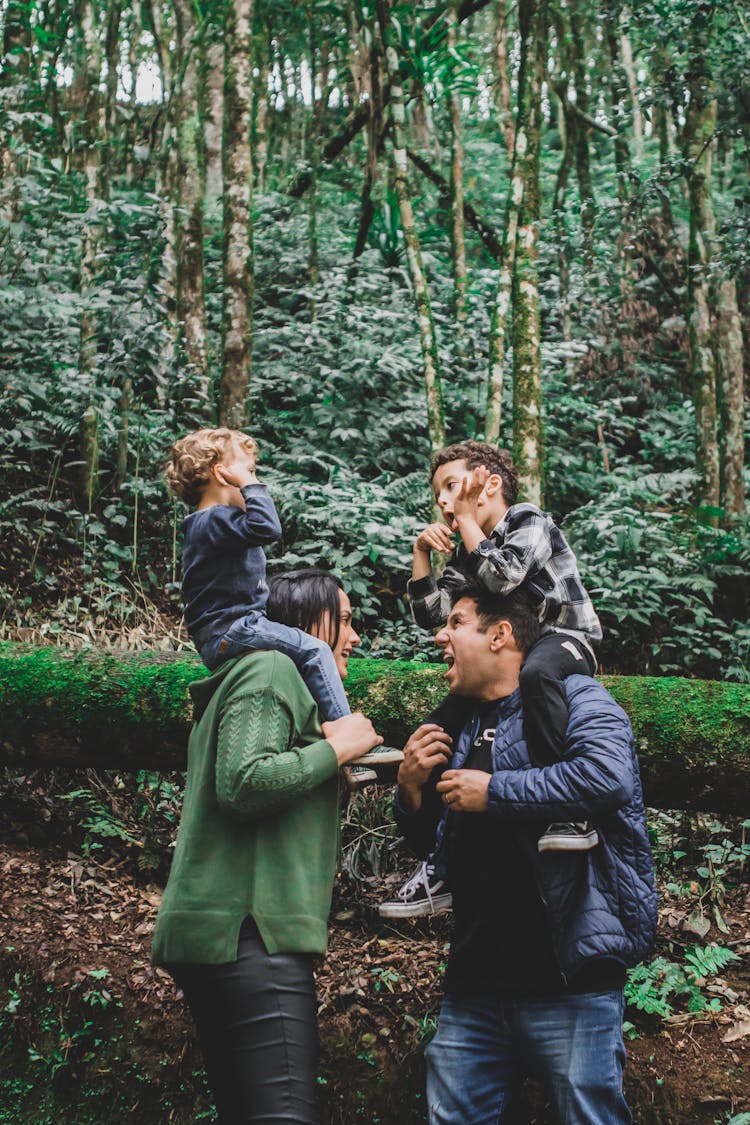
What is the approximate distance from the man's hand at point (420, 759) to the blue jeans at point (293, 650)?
24 centimetres

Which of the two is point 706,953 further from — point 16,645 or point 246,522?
point 16,645

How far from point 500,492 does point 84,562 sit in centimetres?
649

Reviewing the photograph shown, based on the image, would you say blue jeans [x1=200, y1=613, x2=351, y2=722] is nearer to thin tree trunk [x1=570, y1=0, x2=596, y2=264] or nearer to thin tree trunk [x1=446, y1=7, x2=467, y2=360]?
thin tree trunk [x1=446, y1=7, x2=467, y2=360]

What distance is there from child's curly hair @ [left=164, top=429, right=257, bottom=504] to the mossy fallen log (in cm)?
198

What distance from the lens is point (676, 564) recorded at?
28.5 ft

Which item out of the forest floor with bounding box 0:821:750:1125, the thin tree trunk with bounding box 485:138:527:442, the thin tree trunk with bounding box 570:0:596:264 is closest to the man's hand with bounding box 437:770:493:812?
the forest floor with bounding box 0:821:750:1125

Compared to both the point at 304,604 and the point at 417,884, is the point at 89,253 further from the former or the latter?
the point at 417,884

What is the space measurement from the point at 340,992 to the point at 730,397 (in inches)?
341

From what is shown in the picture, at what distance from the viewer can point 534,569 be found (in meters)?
3.32

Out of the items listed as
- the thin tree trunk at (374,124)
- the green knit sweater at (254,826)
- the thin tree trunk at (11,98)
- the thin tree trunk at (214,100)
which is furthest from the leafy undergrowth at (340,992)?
the thin tree trunk at (214,100)

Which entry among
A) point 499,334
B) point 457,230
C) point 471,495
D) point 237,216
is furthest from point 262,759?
point 457,230

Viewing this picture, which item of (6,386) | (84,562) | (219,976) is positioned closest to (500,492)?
(219,976)

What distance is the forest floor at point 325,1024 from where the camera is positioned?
12.2 ft

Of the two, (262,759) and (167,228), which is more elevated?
(167,228)
